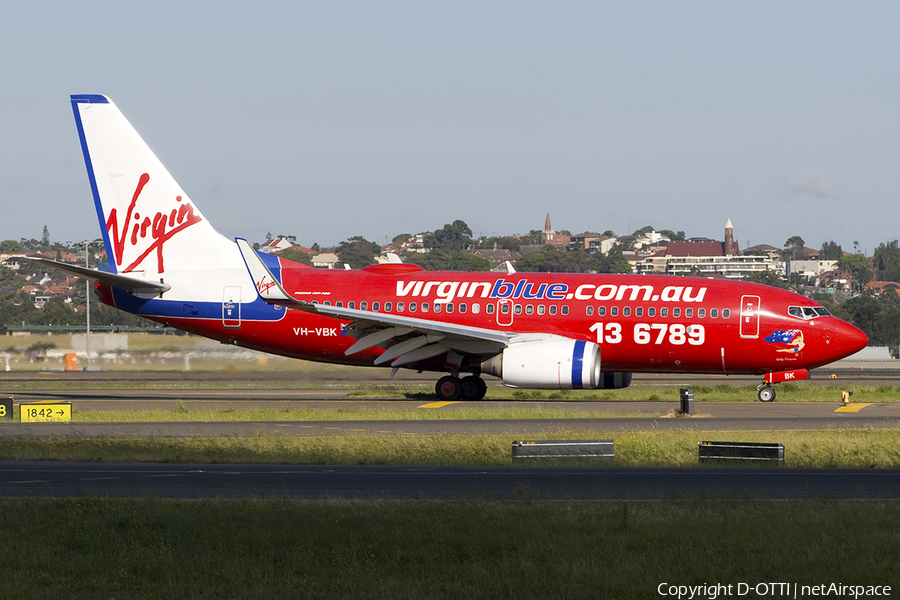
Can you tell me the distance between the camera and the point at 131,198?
38531 millimetres


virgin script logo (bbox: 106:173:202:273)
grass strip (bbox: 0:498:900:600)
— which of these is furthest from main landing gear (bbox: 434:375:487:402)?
grass strip (bbox: 0:498:900:600)

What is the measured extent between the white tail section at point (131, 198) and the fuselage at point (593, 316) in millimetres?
2270

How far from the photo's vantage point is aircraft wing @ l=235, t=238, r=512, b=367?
3381 centimetres

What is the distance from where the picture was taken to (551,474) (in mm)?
19203

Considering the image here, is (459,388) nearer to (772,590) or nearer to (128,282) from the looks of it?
(128,282)

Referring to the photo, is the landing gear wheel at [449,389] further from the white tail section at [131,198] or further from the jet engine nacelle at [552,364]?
the white tail section at [131,198]

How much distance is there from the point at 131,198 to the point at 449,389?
14167mm

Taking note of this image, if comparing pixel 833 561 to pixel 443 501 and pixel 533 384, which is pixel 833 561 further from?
pixel 533 384

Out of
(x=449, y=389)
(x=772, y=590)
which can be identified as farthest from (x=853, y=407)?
(x=772, y=590)

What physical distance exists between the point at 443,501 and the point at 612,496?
110 inches

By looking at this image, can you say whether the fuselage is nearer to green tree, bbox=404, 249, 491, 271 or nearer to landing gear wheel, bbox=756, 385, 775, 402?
landing gear wheel, bbox=756, 385, 775, 402

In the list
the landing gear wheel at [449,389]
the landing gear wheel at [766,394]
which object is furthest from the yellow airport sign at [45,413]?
the landing gear wheel at [766,394]

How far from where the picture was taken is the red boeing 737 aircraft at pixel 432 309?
34.9 metres

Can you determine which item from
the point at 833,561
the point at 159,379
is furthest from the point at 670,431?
the point at 159,379
